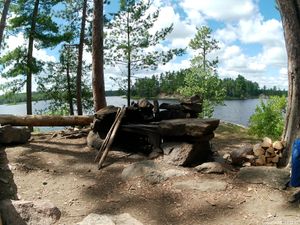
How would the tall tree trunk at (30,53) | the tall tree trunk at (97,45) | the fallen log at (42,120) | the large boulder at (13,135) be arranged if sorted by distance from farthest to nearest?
the tall tree trunk at (30,53) → the tall tree trunk at (97,45) → the fallen log at (42,120) → the large boulder at (13,135)

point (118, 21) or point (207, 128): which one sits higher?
point (118, 21)

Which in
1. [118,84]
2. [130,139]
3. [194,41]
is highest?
[194,41]

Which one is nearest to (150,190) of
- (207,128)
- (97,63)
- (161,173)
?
(161,173)

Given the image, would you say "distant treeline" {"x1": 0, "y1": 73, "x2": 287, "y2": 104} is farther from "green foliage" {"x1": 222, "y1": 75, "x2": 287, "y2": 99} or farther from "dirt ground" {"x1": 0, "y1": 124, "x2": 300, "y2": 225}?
"dirt ground" {"x1": 0, "y1": 124, "x2": 300, "y2": 225}

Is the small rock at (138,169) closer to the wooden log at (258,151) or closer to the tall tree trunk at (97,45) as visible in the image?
the wooden log at (258,151)

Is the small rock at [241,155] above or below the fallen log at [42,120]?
below

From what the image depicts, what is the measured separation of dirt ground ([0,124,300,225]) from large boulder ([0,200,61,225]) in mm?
198

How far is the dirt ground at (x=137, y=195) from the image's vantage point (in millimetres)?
5102

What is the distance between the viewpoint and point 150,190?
6.21 m

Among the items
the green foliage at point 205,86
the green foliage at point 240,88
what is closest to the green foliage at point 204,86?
the green foliage at point 205,86

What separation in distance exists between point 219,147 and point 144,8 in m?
15.1

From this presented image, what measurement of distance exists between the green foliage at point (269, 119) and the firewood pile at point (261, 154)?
572cm

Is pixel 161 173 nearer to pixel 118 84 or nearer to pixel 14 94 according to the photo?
pixel 14 94

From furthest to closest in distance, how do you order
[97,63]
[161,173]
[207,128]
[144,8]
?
[144,8] < [97,63] < [207,128] < [161,173]
